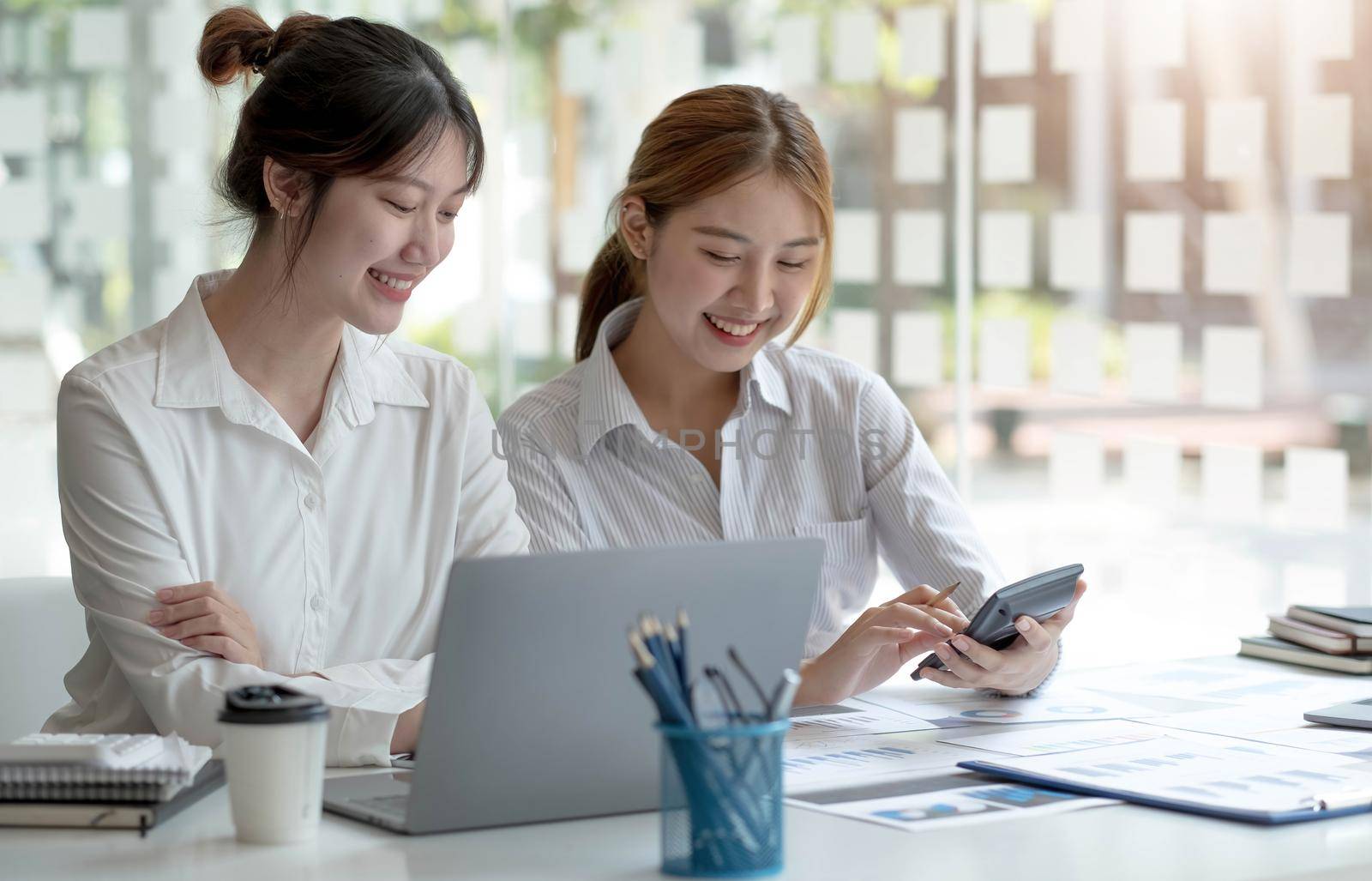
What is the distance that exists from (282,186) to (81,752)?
2.34ft

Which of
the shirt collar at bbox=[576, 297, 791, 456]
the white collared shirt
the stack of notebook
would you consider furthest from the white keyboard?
the shirt collar at bbox=[576, 297, 791, 456]

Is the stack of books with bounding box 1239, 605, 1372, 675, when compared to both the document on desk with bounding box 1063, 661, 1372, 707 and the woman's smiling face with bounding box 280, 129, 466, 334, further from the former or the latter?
the woman's smiling face with bounding box 280, 129, 466, 334

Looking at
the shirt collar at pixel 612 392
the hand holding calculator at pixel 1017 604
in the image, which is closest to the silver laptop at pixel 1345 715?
the hand holding calculator at pixel 1017 604

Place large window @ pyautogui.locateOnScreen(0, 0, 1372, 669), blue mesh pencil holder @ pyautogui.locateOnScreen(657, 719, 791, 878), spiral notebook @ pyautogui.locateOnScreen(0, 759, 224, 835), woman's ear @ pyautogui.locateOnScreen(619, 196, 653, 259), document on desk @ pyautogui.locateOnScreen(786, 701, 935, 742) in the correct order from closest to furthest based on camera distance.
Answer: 1. blue mesh pencil holder @ pyautogui.locateOnScreen(657, 719, 791, 878)
2. spiral notebook @ pyautogui.locateOnScreen(0, 759, 224, 835)
3. document on desk @ pyautogui.locateOnScreen(786, 701, 935, 742)
4. woman's ear @ pyautogui.locateOnScreen(619, 196, 653, 259)
5. large window @ pyautogui.locateOnScreen(0, 0, 1372, 669)

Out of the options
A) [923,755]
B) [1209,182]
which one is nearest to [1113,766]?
[923,755]

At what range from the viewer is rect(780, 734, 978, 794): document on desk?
1357 millimetres

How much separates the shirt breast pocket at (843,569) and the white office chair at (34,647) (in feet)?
2.98

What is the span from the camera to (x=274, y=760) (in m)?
1.11

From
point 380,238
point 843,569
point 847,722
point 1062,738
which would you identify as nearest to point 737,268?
point 843,569

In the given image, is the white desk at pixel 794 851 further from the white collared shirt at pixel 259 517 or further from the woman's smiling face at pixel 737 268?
the woman's smiling face at pixel 737 268

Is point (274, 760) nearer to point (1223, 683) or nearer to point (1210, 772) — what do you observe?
point (1210, 772)

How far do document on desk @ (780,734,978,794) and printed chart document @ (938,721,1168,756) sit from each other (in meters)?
0.04

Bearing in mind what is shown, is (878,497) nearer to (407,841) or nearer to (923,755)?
(923,755)

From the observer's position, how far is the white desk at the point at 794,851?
3.50 feet
